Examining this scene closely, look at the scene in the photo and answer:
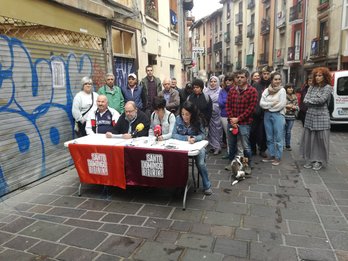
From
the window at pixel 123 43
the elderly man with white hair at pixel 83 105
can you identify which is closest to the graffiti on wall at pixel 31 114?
the elderly man with white hair at pixel 83 105

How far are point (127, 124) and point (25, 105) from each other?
166 cm

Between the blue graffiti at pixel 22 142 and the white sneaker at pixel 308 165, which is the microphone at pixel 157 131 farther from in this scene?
the white sneaker at pixel 308 165

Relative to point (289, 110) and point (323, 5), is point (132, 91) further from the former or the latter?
point (323, 5)

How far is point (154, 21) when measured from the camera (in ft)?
36.7

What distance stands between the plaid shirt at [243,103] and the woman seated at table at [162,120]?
132cm

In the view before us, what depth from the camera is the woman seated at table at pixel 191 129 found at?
14.1ft

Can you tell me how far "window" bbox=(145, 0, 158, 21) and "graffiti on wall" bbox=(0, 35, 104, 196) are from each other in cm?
537

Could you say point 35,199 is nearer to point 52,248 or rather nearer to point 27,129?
point 27,129

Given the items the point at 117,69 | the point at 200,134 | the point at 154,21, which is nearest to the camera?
the point at 200,134

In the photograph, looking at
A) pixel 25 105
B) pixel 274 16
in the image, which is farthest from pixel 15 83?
pixel 274 16

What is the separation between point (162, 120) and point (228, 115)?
1469 millimetres

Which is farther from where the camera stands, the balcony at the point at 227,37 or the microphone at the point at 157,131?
the balcony at the point at 227,37

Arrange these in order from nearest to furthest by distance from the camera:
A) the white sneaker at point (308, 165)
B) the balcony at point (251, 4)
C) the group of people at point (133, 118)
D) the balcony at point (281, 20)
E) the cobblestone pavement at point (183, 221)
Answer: the cobblestone pavement at point (183, 221) < the group of people at point (133, 118) < the white sneaker at point (308, 165) < the balcony at point (281, 20) < the balcony at point (251, 4)

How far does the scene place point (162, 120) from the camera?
462 cm
